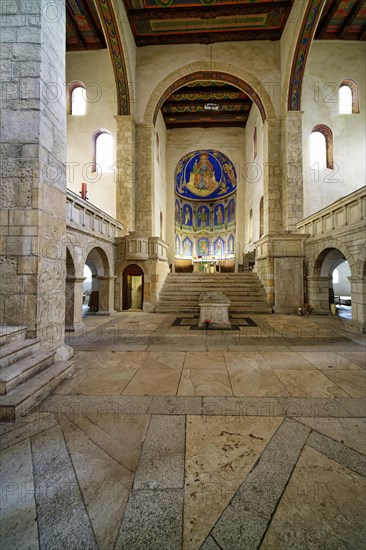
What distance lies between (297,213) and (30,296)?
428 inches

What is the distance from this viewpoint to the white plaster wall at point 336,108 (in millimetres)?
11836

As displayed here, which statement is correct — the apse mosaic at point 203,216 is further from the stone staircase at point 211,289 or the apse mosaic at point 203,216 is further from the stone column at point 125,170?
the stone column at point 125,170

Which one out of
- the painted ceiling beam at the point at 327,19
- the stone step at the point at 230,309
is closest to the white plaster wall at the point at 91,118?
the stone step at the point at 230,309

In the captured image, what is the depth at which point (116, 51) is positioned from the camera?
10.8 m

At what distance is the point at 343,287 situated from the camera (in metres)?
15.4

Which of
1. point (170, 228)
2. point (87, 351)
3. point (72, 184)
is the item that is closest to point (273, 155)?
point (170, 228)

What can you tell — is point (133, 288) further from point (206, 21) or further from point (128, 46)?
point (206, 21)

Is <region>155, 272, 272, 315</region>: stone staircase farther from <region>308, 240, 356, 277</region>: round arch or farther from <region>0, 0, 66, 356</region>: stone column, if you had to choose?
<region>0, 0, 66, 356</region>: stone column

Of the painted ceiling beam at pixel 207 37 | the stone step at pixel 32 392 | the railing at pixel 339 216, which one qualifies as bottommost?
the stone step at pixel 32 392

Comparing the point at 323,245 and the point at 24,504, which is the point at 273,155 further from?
the point at 24,504

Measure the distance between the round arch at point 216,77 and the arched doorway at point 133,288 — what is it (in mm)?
6899

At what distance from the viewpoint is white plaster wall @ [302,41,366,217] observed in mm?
11836

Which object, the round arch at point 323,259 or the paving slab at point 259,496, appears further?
the round arch at point 323,259

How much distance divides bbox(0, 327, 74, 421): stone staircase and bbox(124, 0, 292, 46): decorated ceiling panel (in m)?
13.5
